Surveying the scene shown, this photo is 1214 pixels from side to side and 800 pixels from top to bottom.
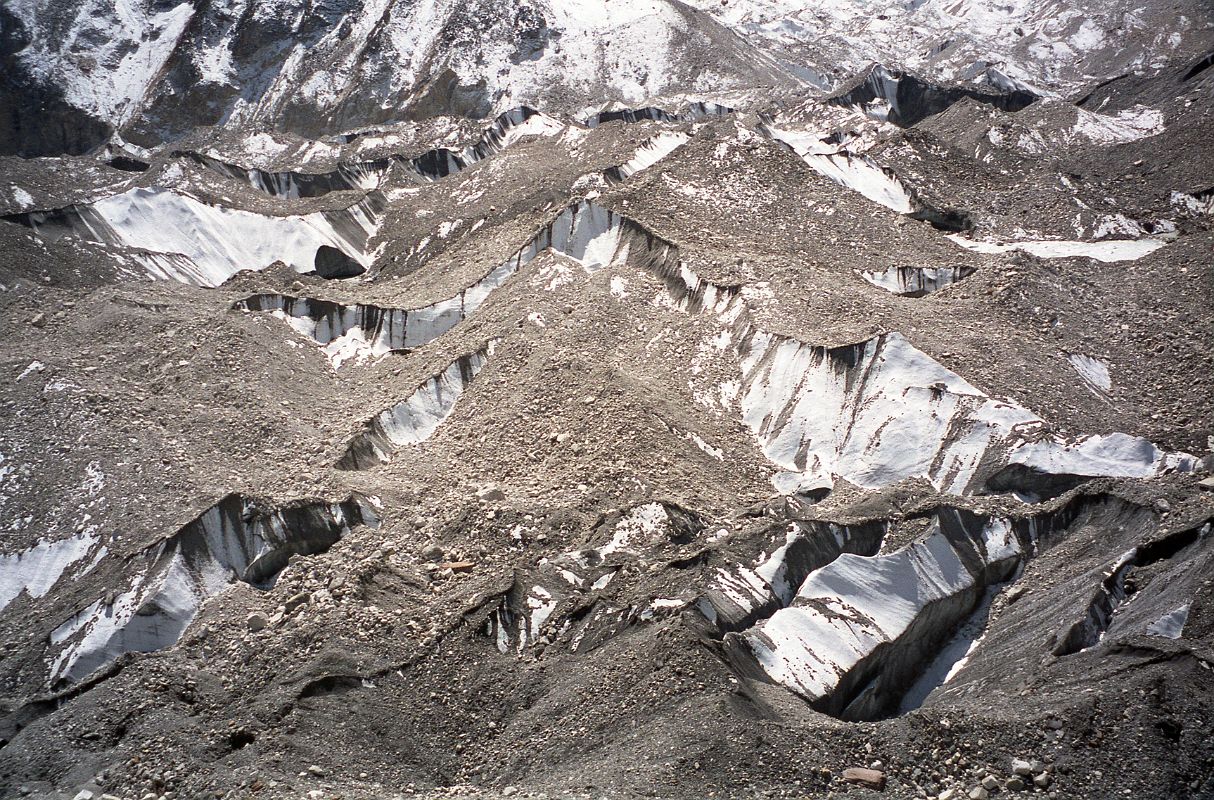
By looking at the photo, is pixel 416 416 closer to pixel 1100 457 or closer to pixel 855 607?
pixel 855 607

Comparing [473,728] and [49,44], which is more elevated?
[49,44]

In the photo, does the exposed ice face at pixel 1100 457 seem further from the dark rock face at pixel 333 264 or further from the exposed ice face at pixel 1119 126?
Answer: the exposed ice face at pixel 1119 126

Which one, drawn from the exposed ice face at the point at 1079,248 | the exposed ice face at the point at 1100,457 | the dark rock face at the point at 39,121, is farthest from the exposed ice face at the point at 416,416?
the dark rock face at the point at 39,121

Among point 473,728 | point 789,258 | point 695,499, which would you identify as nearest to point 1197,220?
point 789,258

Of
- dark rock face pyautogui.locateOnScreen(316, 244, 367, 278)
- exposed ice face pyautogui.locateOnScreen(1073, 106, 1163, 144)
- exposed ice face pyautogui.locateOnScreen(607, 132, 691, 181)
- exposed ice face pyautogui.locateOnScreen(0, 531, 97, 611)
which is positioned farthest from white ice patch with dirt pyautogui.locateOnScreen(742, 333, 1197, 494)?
exposed ice face pyautogui.locateOnScreen(1073, 106, 1163, 144)

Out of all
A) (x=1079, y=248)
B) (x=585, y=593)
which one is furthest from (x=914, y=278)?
(x=585, y=593)

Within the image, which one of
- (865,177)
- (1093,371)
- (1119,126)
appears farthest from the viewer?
(1119,126)

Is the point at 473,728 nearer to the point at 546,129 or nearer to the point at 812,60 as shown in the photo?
the point at 546,129
